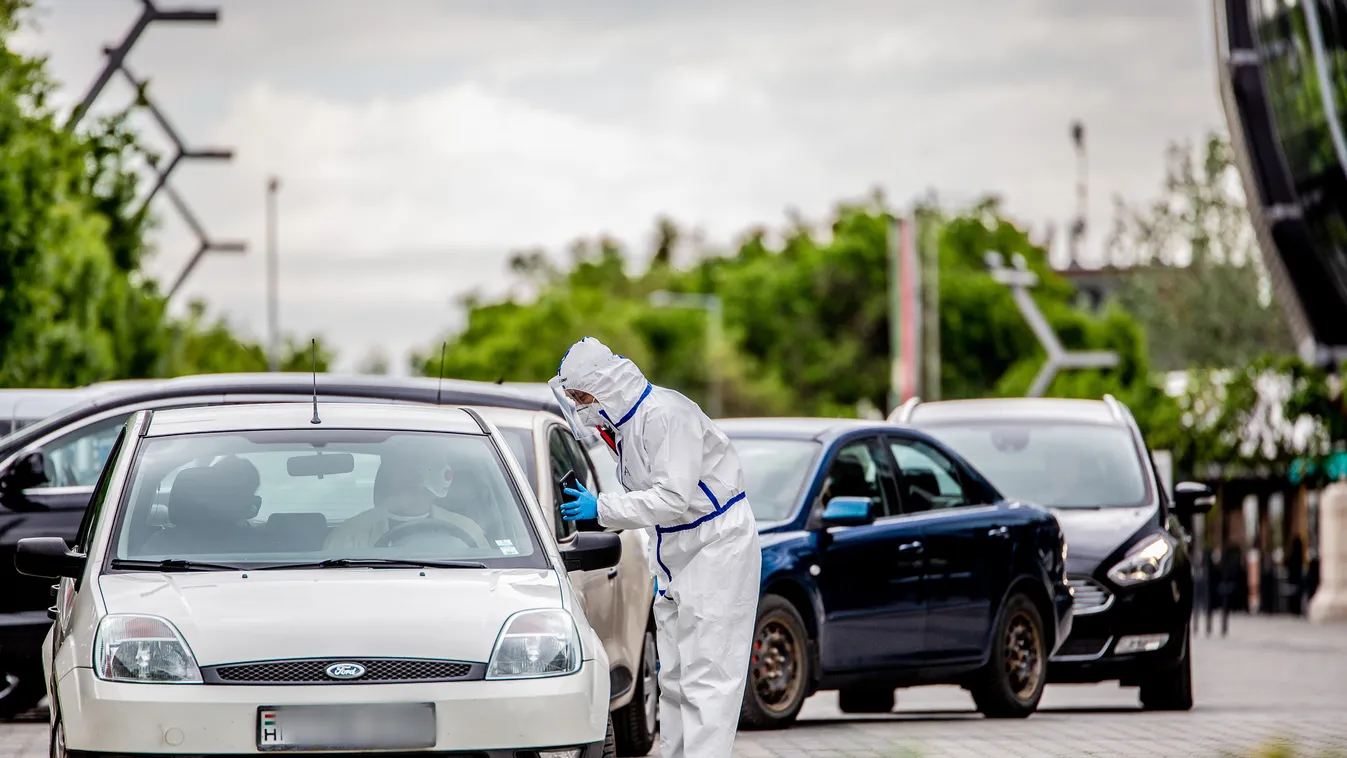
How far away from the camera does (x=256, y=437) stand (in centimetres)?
884

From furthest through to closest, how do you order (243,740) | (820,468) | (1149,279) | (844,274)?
(844,274) → (1149,279) → (820,468) → (243,740)

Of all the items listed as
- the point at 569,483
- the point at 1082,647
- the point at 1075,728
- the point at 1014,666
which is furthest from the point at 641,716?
the point at 1082,647

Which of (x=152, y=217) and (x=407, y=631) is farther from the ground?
(x=152, y=217)

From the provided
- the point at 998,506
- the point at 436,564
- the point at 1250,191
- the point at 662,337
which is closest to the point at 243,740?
the point at 436,564

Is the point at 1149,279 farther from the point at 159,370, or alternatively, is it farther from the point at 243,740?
the point at 243,740

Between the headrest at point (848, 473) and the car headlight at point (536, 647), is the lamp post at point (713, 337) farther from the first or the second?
the car headlight at point (536, 647)

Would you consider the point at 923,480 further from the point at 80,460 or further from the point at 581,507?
the point at 581,507

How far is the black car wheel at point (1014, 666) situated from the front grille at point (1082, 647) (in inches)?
27.6

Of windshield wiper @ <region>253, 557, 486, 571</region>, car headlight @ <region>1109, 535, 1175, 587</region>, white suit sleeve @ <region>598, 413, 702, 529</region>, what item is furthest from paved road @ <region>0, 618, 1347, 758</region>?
windshield wiper @ <region>253, 557, 486, 571</region>

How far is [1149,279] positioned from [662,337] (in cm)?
2953

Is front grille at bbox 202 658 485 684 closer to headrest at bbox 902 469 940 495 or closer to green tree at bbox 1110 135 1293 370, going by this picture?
headrest at bbox 902 469 940 495

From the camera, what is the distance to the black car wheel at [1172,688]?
50.8 feet

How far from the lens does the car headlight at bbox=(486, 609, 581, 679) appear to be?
7.79 metres

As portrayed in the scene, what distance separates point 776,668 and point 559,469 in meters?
2.50
